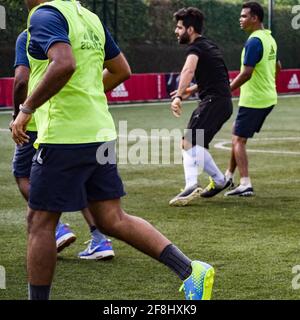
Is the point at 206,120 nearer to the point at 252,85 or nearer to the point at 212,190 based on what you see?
the point at 212,190

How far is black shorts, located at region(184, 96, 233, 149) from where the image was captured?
11.3 m

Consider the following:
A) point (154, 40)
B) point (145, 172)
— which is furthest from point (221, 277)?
point (154, 40)

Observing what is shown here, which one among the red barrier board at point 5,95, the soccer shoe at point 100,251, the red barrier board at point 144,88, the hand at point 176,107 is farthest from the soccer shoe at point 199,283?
the red barrier board at point 144,88

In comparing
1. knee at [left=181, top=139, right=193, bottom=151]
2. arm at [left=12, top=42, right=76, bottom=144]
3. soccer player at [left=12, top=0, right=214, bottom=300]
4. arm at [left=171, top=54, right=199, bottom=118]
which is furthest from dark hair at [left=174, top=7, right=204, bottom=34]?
arm at [left=12, top=42, right=76, bottom=144]

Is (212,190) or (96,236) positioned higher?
(96,236)

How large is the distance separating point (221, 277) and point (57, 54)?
2.46 metres

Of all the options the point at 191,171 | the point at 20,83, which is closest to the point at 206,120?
the point at 191,171

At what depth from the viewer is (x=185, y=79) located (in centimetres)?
1087

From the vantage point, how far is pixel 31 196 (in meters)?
6.03

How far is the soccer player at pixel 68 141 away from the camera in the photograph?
19.3ft

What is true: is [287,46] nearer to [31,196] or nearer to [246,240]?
[246,240]

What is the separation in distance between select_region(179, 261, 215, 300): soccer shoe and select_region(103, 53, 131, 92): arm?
4.43ft

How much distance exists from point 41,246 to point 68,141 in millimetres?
623

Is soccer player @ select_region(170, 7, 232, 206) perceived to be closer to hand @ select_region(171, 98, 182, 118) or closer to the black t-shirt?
the black t-shirt
